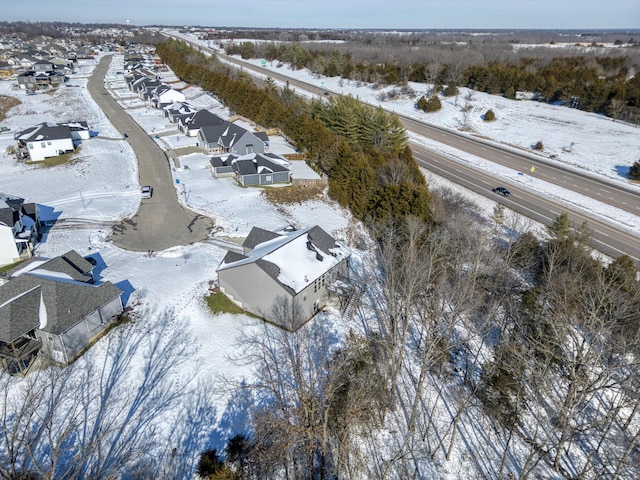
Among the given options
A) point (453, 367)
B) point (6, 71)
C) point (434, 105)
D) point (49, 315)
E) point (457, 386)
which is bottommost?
point (6, 71)

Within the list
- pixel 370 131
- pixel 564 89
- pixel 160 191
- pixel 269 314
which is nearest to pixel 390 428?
pixel 269 314

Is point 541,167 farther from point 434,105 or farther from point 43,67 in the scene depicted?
point 43,67

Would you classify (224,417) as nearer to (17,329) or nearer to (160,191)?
(17,329)

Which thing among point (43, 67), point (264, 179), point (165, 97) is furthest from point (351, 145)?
point (43, 67)

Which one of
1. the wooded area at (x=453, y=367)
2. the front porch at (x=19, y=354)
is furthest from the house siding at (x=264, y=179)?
the front porch at (x=19, y=354)

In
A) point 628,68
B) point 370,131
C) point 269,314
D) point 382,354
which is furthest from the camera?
point 628,68

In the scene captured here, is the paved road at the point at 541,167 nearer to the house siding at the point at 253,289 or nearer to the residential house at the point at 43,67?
the house siding at the point at 253,289
